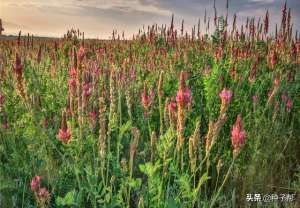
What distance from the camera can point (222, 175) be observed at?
3.36 meters

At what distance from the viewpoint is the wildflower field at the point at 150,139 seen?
206cm

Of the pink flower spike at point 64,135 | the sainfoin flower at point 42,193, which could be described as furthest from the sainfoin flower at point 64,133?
the sainfoin flower at point 42,193

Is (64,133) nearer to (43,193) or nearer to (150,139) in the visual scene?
(43,193)

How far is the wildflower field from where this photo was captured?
206 cm

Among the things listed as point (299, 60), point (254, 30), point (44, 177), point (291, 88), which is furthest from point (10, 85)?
point (254, 30)

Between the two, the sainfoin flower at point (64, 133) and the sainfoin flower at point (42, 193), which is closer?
the sainfoin flower at point (42, 193)

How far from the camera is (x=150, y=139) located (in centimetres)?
318

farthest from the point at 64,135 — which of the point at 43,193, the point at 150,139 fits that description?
the point at 150,139

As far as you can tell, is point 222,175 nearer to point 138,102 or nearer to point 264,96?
point 138,102

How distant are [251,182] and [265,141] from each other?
2.65 ft

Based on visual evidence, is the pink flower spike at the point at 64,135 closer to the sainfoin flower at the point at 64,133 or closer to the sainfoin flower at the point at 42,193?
the sainfoin flower at the point at 64,133

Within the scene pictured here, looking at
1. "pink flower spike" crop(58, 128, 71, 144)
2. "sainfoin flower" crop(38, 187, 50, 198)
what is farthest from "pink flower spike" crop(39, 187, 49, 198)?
"pink flower spike" crop(58, 128, 71, 144)

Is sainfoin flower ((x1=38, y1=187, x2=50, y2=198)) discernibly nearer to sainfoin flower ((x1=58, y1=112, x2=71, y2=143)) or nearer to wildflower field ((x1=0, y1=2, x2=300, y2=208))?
wildflower field ((x1=0, y1=2, x2=300, y2=208))

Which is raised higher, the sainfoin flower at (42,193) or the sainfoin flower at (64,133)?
the sainfoin flower at (64,133)
